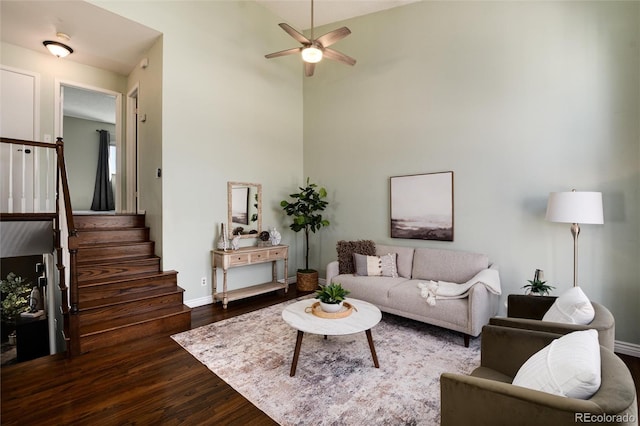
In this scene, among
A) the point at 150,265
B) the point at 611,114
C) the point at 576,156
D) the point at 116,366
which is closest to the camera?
the point at 116,366

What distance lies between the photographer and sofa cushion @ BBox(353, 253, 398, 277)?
13.1 ft

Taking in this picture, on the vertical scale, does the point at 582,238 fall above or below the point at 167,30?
below

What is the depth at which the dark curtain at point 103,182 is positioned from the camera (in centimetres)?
715

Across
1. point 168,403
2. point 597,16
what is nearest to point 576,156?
point 597,16

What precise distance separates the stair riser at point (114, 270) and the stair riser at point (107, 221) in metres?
0.76

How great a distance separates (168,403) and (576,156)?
4236 mm

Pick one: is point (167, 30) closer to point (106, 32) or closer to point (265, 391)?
point (106, 32)

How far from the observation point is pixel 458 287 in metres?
3.25

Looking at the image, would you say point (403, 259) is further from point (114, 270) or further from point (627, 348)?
point (114, 270)

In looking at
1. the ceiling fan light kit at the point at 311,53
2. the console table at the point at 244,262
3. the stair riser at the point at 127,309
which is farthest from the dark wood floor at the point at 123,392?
the ceiling fan light kit at the point at 311,53

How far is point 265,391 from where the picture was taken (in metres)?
2.26

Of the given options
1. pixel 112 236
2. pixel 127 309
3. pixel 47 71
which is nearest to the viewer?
pixel 127 309

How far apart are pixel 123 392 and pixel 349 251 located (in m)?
2.83

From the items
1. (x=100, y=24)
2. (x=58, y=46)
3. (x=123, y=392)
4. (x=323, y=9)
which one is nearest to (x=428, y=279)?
(x=123, y=392)
